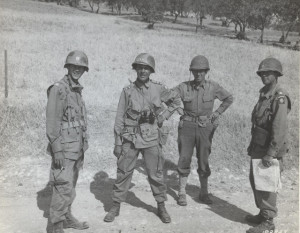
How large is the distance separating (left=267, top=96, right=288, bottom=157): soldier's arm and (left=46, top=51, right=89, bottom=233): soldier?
2551 millimetres

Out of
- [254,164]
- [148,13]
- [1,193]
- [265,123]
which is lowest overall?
[1,193]

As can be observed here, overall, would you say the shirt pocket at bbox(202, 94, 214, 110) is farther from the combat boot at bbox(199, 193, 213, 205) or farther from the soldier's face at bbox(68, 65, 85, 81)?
the soldier's face at bbox(68, 65, 85, 81)

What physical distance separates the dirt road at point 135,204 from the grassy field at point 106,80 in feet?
2.23

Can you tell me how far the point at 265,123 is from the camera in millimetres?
5090

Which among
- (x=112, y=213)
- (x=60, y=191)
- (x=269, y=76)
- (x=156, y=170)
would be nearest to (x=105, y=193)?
(x=112, y=213)

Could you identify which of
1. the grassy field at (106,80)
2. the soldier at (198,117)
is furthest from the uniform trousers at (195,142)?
the grassy field at (106,80)

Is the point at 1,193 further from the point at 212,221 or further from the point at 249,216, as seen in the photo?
the point at 249,216

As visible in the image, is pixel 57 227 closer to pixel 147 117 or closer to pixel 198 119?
pixel 147 117

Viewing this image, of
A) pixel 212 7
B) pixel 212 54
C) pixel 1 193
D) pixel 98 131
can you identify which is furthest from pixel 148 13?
pixel 1 193

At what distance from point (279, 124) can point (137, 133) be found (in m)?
1.96

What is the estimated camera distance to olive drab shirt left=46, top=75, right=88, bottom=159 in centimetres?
463

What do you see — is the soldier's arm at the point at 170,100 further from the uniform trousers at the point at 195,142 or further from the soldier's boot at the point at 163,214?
the soldier's boot at the point at 163,214

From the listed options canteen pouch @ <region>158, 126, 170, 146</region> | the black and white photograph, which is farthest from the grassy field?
canteen pouch @ <region>158, 126, 170, 146</region>

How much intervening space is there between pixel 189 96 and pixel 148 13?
4994cm
